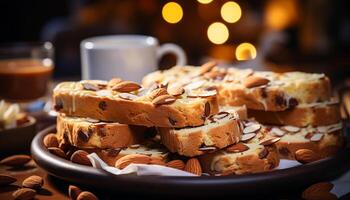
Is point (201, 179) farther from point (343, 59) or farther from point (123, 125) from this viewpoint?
point (343, 59)

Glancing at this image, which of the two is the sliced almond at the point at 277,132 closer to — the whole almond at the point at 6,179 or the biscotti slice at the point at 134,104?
the biscotti slice at the point at 134,104

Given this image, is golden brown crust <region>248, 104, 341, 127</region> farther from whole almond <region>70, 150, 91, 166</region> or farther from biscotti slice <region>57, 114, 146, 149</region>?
whole almond <region>70, 150, 91, 166</region>

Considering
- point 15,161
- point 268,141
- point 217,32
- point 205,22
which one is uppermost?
Answer: point 268,141

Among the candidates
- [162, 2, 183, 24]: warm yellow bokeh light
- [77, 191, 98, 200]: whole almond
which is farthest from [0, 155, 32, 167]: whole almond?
[162, 2, 183, 24]: warm yellow bokeh light

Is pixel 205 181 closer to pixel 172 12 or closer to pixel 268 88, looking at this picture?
pixel 268 88

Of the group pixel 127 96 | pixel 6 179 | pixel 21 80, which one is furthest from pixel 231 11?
pixel 6 179

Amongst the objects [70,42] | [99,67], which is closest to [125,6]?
[70,42]
